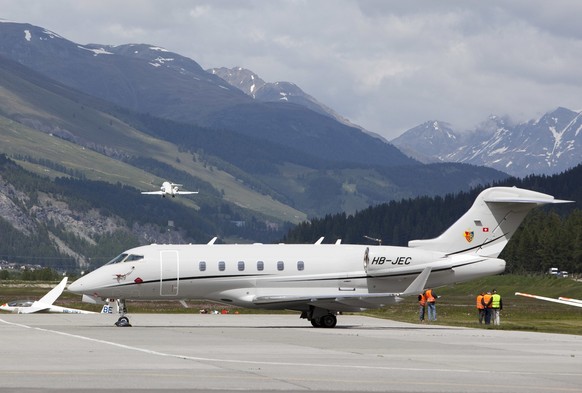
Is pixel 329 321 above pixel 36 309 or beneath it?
beneath

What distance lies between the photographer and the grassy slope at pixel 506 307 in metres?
59.4

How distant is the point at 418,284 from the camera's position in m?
51.3

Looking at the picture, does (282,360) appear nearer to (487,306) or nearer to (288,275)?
(288,275)

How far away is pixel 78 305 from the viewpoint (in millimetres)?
90500

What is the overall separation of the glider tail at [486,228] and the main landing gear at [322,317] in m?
5.18

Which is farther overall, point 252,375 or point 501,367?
point 501,367

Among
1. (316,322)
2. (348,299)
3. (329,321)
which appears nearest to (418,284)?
(348,299)

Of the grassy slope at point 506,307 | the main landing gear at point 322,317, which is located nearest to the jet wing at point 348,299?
the main landing gear at point 322,317

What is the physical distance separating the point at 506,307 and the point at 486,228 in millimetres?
35844

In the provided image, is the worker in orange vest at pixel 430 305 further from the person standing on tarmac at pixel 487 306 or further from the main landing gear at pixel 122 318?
the main landing gear at pixel 122 318

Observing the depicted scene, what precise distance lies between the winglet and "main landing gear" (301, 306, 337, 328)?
337 cm

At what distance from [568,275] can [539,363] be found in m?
137

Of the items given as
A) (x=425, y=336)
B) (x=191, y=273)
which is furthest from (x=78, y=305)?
(x=425, y=336)

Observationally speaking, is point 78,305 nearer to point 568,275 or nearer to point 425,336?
point 425,336
